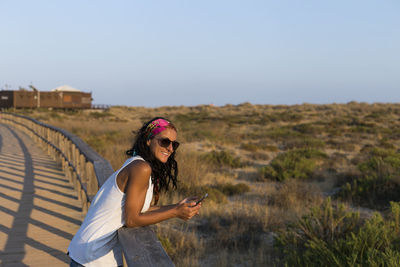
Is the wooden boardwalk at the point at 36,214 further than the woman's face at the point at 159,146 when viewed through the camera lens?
Yes

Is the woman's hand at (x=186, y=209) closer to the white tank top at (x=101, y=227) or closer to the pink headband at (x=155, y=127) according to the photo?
the white tank top at (x=101, y=227)

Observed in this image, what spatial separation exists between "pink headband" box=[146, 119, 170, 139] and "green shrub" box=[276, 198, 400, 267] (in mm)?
2114

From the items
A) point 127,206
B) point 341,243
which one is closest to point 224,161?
point 341,243

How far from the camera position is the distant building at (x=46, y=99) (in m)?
47.8

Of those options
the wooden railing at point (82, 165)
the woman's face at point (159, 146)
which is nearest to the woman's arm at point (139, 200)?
the woman's face at point (159, 146)

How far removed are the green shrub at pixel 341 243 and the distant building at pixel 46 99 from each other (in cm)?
4884

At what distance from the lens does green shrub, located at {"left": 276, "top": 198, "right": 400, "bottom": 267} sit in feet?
12.3

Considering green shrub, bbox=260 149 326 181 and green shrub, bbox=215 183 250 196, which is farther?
green shrub, bbox=260 149 326 181

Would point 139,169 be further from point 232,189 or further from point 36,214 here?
point 232,189

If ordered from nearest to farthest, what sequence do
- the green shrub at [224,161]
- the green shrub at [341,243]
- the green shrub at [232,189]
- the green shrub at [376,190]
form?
the green shrub at [341,243] < the green shrub at [376,190] < the green shrub at [232,189] < the green shrub at [224,161]

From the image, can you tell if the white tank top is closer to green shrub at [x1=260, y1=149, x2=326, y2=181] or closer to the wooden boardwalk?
the wooden boardwalk

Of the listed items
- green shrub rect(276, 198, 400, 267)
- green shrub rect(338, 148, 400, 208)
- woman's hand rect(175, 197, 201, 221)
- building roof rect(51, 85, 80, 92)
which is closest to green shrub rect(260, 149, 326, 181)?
green shrub rect(338, 148, 400, 208)

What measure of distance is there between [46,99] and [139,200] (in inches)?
2024

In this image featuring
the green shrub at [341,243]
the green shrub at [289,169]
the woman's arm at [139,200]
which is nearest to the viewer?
the woman's arm at [139,200]
